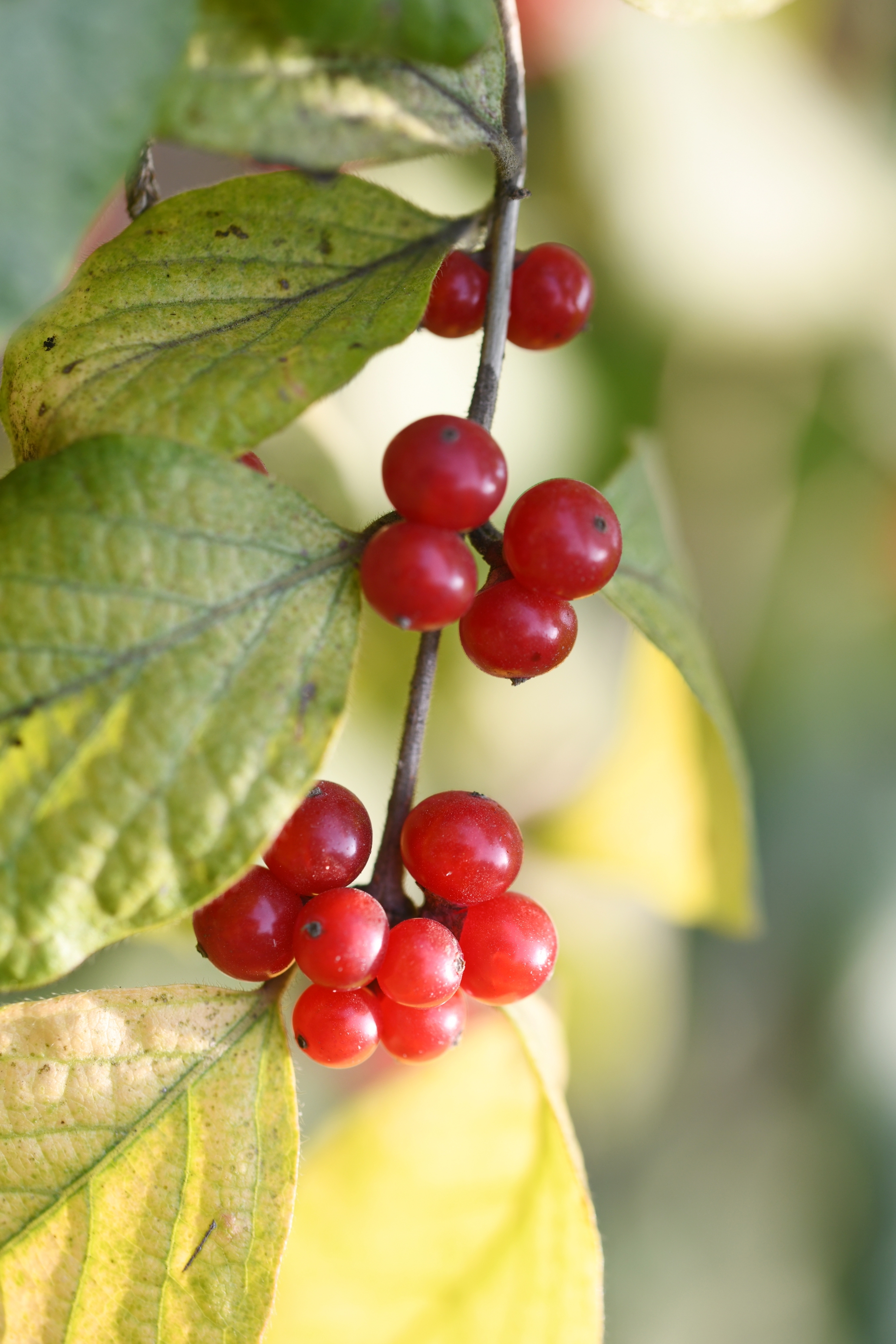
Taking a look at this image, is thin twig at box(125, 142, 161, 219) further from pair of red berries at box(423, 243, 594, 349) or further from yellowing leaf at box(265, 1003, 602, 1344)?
yellowing leaf at box(265, 1003, 602, 1344)

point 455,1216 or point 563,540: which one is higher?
point 563,540

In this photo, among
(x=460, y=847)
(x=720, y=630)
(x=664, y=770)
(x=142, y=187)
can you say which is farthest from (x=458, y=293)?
(x=720, y=630)

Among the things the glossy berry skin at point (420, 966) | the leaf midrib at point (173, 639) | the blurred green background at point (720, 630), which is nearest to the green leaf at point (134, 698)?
the leaf midrib at point (173, 639)

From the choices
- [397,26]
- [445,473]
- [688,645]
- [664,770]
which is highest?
[397,26]

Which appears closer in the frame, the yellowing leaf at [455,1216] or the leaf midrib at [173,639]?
the leaf midrib at [173,639]

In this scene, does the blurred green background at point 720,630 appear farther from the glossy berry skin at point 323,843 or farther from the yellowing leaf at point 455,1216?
the glossy berry skin at point 323,843

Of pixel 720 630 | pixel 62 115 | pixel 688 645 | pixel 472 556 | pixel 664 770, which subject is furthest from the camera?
pixel 720 630

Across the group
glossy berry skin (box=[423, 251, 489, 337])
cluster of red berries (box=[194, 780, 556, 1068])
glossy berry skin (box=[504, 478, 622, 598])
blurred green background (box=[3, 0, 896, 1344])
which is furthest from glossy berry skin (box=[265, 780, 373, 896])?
blurred green background (box=[3, 0, 896, 1344])

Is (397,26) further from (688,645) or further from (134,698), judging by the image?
(688,645)
